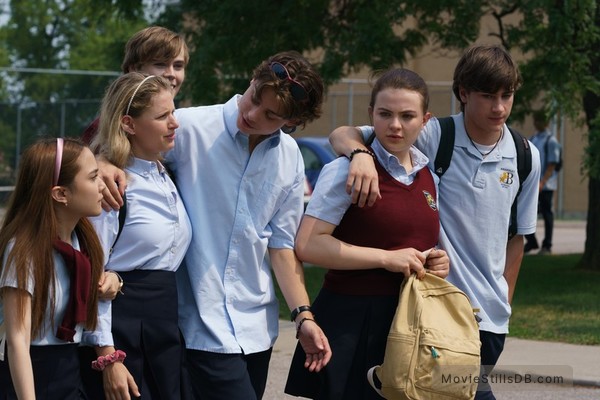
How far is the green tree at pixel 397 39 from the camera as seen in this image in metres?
11.4

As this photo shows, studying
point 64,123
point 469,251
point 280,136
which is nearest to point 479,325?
point 469,251

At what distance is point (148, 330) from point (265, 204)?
23.8 inches

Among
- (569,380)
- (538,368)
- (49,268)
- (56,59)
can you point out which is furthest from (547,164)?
(56,59)

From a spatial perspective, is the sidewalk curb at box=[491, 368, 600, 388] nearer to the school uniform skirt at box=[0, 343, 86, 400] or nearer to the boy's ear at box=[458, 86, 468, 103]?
the boy's ear at box=[458, 86, 468, 103]

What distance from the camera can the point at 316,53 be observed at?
1480 cm

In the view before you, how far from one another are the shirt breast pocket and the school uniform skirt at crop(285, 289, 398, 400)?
0.40 meters

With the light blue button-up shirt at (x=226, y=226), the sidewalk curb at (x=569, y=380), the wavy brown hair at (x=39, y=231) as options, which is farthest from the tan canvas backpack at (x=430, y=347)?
the sidewalk curb at (x=569, y=380)

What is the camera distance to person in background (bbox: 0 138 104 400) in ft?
11.1

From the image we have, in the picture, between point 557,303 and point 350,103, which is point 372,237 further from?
point 350,103

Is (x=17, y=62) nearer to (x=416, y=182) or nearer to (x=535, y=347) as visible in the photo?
(x=535, y=347)

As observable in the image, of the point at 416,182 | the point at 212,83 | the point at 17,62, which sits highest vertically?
the point at 416,182

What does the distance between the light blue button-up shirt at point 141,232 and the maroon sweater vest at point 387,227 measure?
61 cm

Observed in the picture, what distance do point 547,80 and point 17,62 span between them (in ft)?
111

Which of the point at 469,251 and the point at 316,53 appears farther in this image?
the point at 316,53
